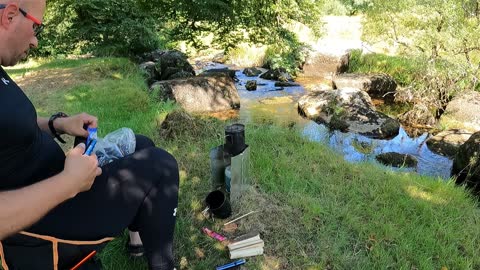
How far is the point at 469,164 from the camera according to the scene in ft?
17.1

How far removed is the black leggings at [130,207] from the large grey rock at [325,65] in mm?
11527

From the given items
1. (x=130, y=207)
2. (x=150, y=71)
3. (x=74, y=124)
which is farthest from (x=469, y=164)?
(x=150, y=71)

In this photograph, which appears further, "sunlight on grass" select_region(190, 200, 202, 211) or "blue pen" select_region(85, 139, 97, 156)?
"sunlight on grass" select_region(190, 200, 202, 211)

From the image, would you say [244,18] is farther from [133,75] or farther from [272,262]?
[272,262]

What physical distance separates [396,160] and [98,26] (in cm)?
799

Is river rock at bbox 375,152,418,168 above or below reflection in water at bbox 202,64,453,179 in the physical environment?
above

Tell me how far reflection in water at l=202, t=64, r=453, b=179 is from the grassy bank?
1638 millimetres

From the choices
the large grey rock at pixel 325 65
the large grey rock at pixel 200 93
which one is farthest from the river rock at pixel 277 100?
the large grey rock at pixel 325 65


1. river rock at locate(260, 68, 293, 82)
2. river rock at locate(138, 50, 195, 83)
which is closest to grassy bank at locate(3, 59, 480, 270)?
river rock at locate(138, 50, 195, 83)

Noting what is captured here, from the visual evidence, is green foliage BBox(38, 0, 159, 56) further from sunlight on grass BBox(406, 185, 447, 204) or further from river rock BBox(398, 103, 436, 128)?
sunlight on grass BBox(406, 185, 447, 204)

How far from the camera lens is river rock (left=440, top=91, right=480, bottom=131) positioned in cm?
789

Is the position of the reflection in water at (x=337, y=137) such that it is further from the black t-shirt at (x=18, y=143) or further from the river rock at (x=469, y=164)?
the black t-shirt at (x=18, y=143)

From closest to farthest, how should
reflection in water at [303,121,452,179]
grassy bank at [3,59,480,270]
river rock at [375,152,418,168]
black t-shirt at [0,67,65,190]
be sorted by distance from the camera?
1. black t-shirt at [0,67,65,190]
2. grassy bank at [3,59,480,270]
3. river rock at [375,152,418,168]
4. reflection in water at [303,121,452,179]

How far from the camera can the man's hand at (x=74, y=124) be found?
202 centimetres
